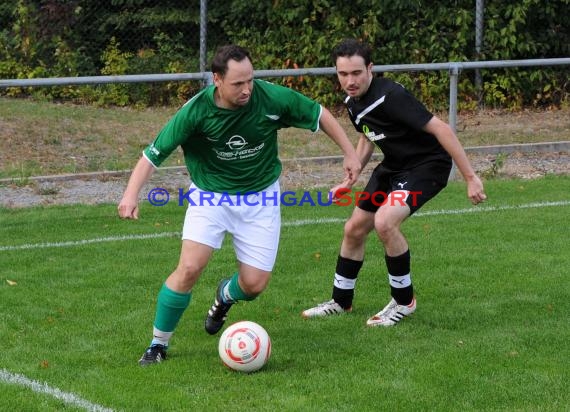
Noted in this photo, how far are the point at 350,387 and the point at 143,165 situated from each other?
1673 millimetres

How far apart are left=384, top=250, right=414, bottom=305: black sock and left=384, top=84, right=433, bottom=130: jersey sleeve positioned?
86 centimetres

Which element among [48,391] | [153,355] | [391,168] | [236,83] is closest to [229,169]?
[236,83]

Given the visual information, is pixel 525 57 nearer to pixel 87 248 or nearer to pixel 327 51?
pixel 327 51

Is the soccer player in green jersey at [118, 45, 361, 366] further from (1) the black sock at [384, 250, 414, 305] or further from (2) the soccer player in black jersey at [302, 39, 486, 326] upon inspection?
(1) the black sock at [384, 250, 414, 305]

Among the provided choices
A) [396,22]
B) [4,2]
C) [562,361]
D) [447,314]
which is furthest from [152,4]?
[562,361]

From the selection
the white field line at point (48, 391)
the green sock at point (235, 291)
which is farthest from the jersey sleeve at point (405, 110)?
the white field line at point (48, 391)

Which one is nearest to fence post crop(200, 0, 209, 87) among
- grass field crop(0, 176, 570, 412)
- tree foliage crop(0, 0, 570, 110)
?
tree foliage crop(0, 0, 570, 110)

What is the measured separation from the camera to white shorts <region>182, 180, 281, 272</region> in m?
6.17

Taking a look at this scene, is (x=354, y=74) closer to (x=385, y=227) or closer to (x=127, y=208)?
(x=385, y=227)

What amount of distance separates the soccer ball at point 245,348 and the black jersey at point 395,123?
1605 millimetres

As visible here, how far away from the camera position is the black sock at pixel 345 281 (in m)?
7.16

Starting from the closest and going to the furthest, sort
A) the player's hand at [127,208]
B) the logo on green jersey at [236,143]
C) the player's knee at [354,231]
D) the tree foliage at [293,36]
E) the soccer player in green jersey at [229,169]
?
the player's hand at [127,208] < the soccer player in green jersey at [229,169] < the logo on green jersey at [236,143] < the player's knee at [354,231] < the tree foliage at [293,36]

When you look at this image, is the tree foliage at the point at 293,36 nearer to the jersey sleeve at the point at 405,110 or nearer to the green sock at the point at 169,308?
the jersey sleeve at the point at 405,110

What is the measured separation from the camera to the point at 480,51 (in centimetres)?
1639
